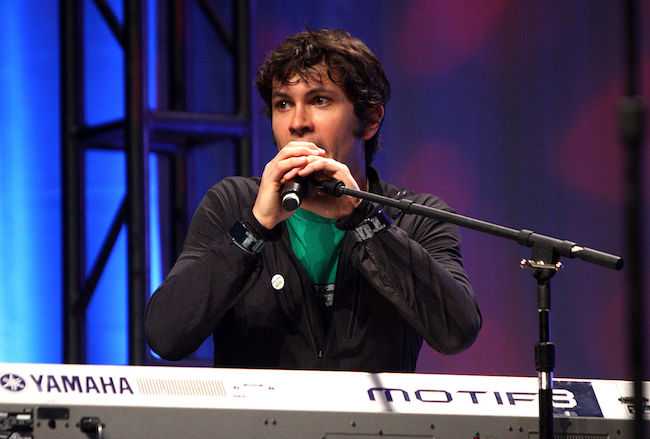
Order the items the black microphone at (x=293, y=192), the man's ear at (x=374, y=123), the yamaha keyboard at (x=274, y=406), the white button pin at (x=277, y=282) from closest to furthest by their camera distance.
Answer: the yamaha keyboard at (x=274, y=406)
the black microphone at (x=293, y=192)
the white button pin at (x=277, y=282)
the man's ear at (x=374, y=123)

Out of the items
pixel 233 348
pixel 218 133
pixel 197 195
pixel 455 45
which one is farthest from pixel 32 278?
pixel 233 348

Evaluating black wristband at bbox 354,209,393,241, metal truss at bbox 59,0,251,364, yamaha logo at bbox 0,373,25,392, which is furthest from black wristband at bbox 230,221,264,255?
metal truss at bbox 59,0,251,364

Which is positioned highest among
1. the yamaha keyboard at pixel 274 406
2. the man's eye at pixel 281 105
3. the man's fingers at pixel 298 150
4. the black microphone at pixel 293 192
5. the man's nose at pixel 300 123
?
the man's eye at pixel 281 105

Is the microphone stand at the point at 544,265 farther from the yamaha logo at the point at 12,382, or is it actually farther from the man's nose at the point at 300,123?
the yamaha logo at the point at 12,382

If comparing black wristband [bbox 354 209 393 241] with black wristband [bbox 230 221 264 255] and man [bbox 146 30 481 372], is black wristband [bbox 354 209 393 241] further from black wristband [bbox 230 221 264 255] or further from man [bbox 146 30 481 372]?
black wristband [bbox 230 221 264 255]

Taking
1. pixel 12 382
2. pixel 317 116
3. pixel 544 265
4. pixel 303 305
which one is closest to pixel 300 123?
pixel 317 116

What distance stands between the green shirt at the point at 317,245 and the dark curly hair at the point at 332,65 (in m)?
0.30

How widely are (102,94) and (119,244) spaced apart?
63cm

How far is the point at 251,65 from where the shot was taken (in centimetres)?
420

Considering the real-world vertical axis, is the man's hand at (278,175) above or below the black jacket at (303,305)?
above

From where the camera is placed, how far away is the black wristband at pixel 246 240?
7.57ft

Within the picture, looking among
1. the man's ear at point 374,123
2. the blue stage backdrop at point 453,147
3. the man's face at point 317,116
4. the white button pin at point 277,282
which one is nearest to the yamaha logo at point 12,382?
the white button pin at point 277,282

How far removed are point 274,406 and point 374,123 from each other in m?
1.13

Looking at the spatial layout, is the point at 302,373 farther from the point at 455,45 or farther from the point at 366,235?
the point at 455,45
